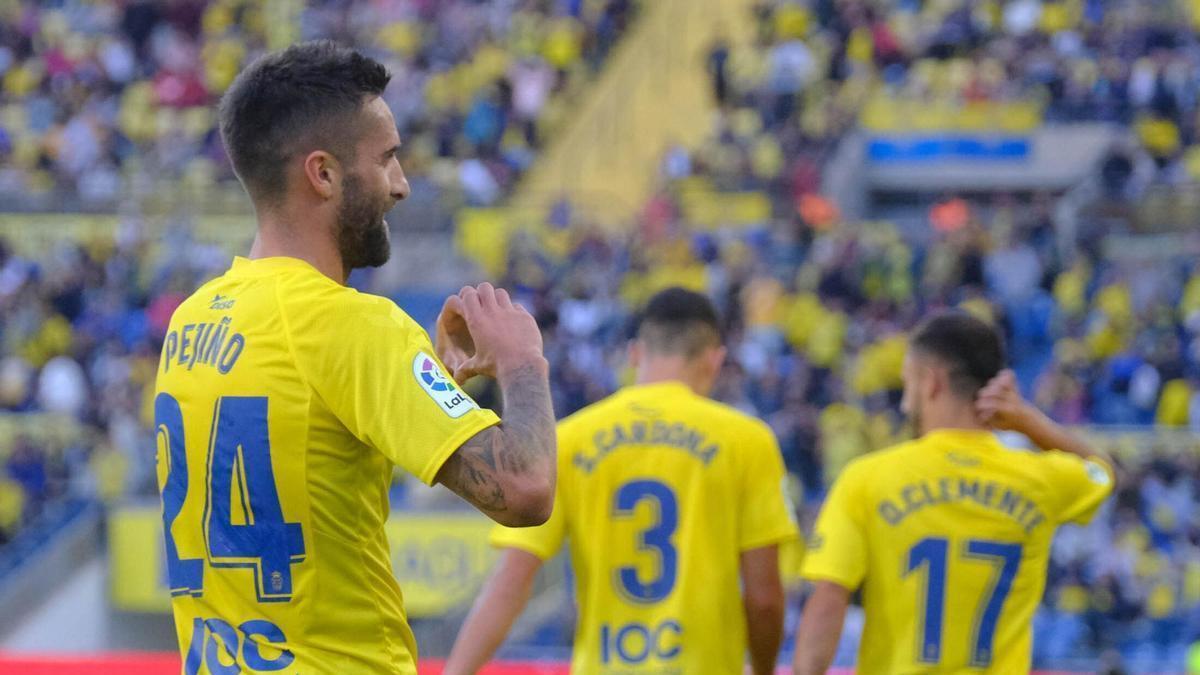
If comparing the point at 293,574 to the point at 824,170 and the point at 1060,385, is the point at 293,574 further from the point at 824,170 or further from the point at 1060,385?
the point at 824,170

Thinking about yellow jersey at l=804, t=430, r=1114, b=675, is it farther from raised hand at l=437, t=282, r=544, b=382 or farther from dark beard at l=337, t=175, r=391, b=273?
dark beard at l=337, t=175, r=391, b=273

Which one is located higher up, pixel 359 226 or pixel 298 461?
pixel 359 226

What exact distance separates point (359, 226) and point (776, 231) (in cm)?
1517

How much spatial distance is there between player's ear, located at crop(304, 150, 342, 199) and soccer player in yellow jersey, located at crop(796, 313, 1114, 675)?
7.02 feet

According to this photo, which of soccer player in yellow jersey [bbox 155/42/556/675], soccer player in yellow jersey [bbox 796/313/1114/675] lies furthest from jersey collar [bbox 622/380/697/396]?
soccer player in yellow jersey [bbox 155/42/556/675]

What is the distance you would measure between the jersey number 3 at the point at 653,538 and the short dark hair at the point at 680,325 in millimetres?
495

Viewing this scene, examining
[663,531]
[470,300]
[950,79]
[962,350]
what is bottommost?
[663,531]

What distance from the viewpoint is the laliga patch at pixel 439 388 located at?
311 centimetres

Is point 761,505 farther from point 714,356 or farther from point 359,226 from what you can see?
point 359,226

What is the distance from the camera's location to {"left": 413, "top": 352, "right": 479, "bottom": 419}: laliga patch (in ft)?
10.2

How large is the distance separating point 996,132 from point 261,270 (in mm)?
17610

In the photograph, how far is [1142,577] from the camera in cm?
1324

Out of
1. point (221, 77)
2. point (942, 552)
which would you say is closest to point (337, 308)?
point (942, 552)

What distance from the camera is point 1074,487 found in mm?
5215
